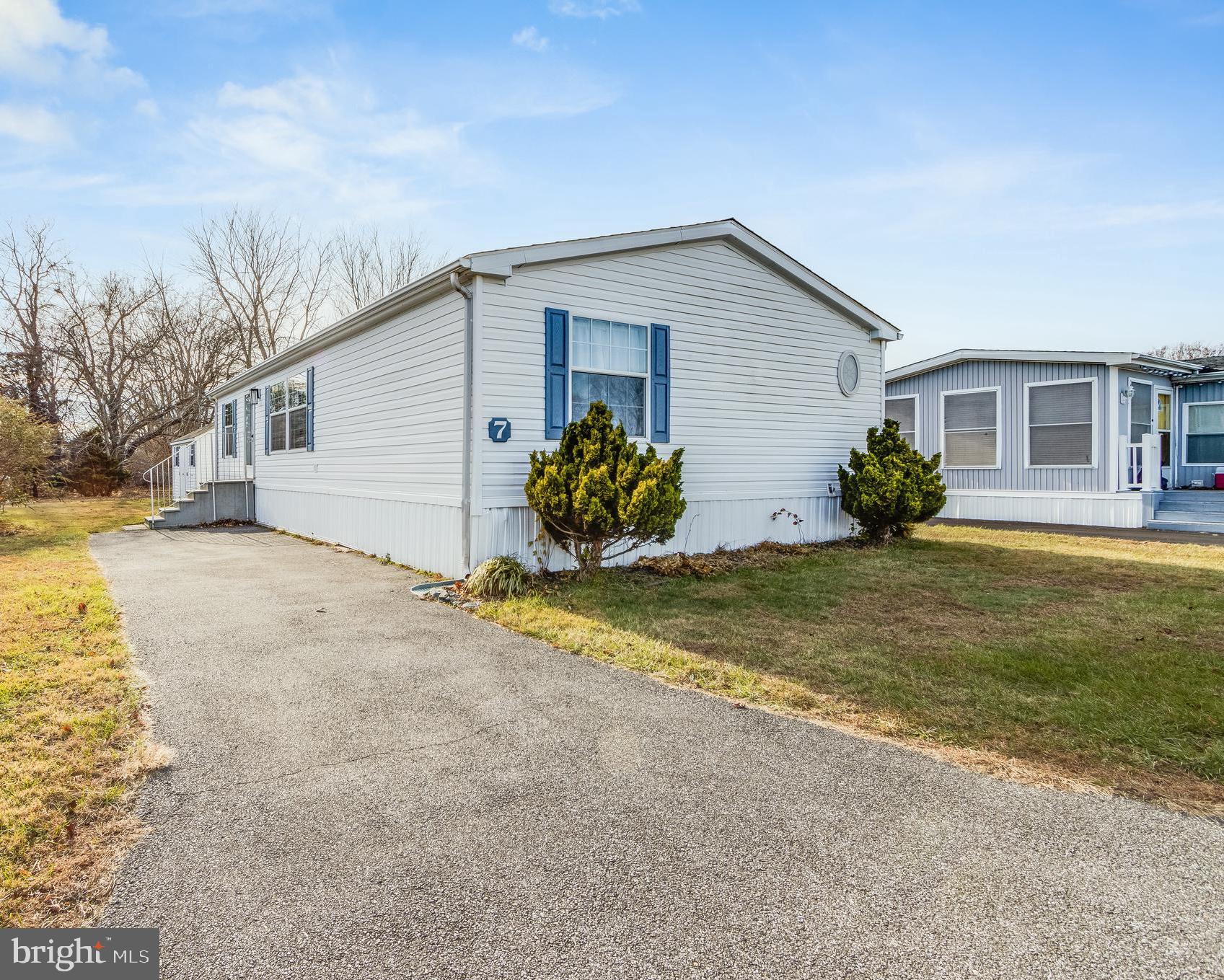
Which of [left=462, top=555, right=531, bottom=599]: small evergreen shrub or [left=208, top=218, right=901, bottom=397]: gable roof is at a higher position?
[left=208, top=218, right=901, bottom=397]: gable roof

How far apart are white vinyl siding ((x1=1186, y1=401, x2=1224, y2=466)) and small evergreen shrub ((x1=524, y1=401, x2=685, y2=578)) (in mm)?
13720

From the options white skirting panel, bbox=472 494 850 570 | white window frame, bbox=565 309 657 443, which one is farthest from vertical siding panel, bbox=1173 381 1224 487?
white window frame, bbox=565 309 657 443

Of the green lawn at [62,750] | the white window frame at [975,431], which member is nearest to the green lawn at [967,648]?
the green lawn at [62,750]

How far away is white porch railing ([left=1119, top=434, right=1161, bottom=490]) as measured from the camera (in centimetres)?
1233

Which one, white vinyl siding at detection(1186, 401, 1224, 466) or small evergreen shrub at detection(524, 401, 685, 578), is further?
white vinyl siding at detection(1186, 401, 1224, 466)

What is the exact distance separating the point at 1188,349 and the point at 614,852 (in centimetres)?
4394

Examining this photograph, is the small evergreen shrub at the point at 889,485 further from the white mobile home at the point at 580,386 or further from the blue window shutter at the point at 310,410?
the blue window shutter at the point at 310,410

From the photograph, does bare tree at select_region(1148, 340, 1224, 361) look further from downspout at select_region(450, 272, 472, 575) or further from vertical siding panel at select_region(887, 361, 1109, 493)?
downspout at select_region(450, 272, 472, 575)

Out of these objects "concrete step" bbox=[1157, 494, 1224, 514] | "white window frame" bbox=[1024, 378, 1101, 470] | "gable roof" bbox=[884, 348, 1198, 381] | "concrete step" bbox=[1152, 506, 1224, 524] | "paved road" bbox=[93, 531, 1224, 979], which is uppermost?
"gable roof" bbox=[884, 348, 1198, 381]

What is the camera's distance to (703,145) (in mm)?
10477

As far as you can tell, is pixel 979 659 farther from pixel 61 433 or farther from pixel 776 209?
pixel 61 433

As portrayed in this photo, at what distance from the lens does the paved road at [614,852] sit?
1752 millimetres

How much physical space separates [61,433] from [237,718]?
2699 centimetres

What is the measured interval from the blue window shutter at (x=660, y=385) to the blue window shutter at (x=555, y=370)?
3.86 ft
